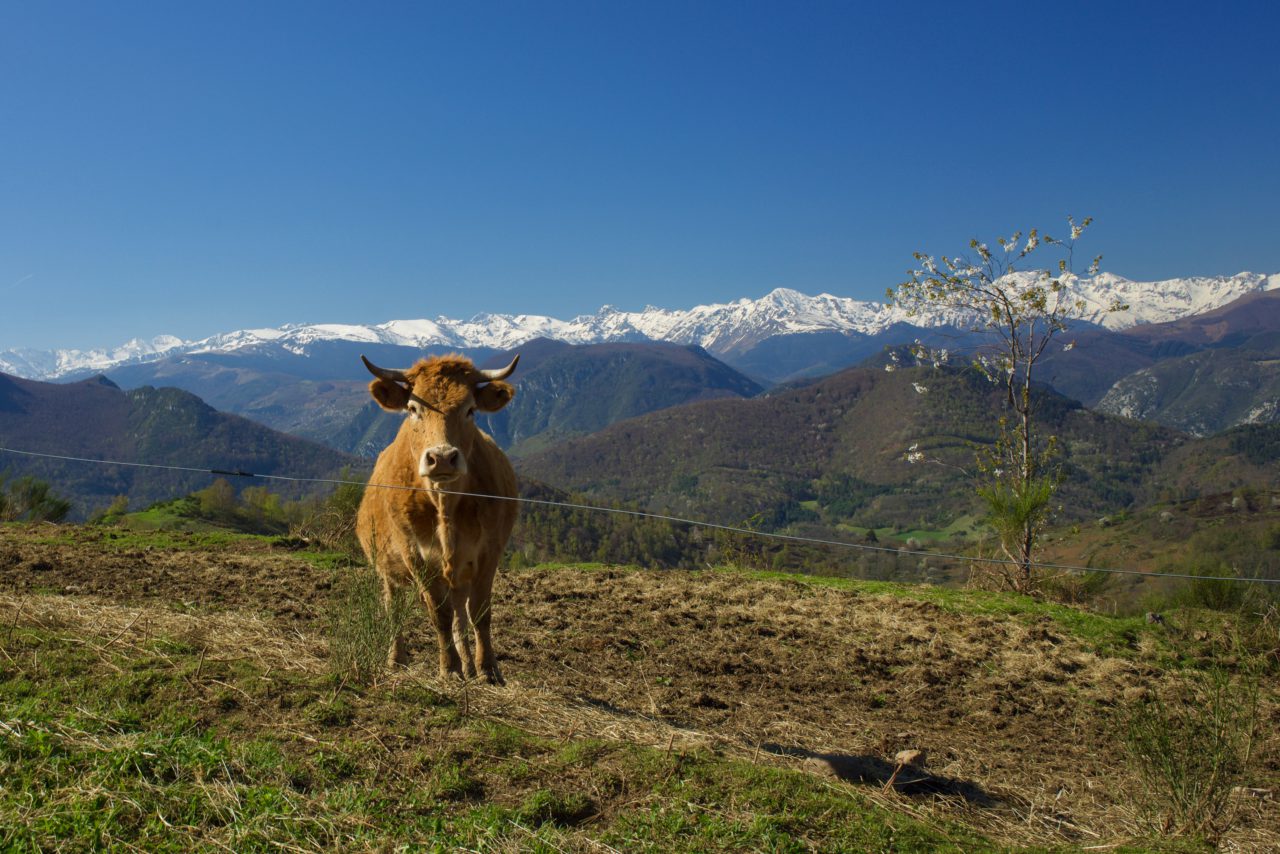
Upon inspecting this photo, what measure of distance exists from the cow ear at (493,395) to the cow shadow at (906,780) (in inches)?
168

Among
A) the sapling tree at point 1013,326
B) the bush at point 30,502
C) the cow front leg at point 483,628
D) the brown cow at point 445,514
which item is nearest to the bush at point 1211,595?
the sapling tree at point 1013,326

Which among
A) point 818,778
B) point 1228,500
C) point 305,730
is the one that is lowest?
point 1228,500

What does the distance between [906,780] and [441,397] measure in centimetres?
497

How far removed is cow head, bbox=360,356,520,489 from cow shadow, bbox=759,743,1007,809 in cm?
381

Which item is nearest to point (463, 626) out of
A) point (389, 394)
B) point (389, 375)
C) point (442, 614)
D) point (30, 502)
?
point (442, 614)

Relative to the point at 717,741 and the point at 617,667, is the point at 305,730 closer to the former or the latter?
the point at 717,741

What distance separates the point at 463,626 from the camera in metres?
7.23

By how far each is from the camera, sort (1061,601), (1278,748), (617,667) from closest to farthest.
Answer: (1278,748) < (617,667) < (1061,601)

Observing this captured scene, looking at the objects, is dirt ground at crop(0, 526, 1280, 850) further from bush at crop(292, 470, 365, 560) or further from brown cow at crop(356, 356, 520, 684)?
bush at crop(292, 470, 365, 560)

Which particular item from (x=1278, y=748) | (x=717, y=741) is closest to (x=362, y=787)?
(x=717, y=741)

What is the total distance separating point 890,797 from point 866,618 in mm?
6083

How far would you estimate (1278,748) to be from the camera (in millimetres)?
6598

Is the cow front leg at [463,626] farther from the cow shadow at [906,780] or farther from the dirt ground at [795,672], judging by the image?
the cow shadow at [906,780]

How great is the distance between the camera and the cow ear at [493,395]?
740 centimetres
